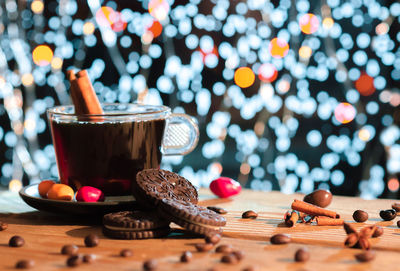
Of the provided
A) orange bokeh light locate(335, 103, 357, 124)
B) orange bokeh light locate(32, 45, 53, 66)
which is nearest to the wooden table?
orange bokeh light locate(335, 103, 357, 124)

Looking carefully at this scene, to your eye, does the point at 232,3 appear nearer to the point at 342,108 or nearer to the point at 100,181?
the point at 342,108

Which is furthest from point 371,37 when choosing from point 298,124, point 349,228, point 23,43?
point 23,43

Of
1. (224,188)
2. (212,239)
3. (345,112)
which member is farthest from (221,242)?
(345,112)

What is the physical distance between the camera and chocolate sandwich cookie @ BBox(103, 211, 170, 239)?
0.76 meters

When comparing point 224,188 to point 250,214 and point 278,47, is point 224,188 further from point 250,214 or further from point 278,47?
point 278,47

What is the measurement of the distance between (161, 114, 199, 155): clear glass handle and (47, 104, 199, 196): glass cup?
0.17 ft

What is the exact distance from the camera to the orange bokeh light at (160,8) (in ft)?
6.89

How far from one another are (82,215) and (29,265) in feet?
0.91

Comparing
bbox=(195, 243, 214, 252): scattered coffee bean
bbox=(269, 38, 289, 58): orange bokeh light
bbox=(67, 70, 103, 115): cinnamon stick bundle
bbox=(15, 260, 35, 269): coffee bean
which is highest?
bbox=(269, 38, 289, 58): orange bokeh light

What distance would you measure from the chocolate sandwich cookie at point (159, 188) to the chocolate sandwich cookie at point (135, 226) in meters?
0.03

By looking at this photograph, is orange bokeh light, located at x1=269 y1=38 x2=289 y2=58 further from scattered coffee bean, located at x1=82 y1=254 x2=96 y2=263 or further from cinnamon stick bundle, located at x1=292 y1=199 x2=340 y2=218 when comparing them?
scattered coffee bean, located at x1=82 y1=254 x2=96 y2=263

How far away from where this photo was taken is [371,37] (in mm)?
1873

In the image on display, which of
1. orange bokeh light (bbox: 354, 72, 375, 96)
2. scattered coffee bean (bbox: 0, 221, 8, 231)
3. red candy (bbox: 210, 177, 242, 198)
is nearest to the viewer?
scattered coffee bean (bbox: 0, 221, 8, 231)

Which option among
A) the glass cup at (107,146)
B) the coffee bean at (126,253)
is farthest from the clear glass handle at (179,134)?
the coffee bean at (126,253)
